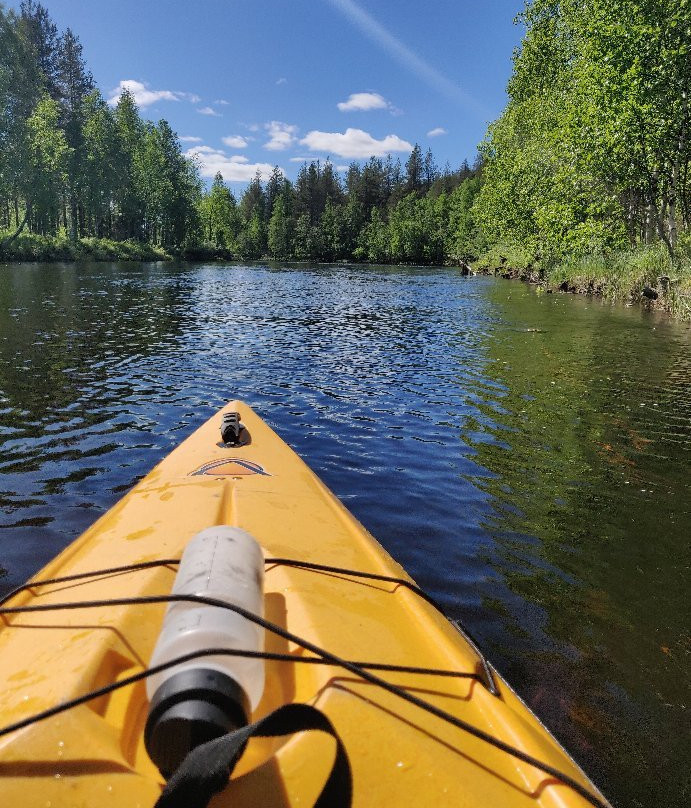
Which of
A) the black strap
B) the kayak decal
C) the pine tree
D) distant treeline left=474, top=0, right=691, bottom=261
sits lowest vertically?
the kayak decal

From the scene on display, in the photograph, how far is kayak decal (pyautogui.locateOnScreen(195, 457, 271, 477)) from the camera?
3.96 meters

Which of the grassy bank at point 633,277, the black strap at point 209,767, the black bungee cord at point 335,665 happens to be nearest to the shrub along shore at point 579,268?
the grassy bank at point 633,277

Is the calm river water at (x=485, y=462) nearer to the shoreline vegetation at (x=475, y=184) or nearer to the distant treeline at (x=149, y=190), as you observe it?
the shoreline vegetation at (x=475, y=184)

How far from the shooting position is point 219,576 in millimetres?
1791

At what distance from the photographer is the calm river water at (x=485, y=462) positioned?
324 cm

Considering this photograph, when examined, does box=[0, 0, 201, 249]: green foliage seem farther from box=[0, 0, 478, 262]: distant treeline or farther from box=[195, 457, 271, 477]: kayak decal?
box=[195, 457, 271, 477]: kayak decal

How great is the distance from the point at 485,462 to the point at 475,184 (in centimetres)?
8752

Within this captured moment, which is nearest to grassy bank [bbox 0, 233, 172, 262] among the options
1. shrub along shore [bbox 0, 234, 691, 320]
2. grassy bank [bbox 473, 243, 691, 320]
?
shrub along shore [bbox 0, 234, 691, 320]

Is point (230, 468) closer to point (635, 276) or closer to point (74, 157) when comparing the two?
point (635, 276)

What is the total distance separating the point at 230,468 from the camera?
4066mm

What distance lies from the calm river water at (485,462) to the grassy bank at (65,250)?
31.9 m

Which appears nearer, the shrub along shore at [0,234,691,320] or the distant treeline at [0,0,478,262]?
the shrub along shore at [0,234,691,320]

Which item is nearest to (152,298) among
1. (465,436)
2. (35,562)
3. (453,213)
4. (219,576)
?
(465,436)

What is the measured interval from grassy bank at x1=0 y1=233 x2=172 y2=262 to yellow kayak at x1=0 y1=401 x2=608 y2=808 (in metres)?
46.4
